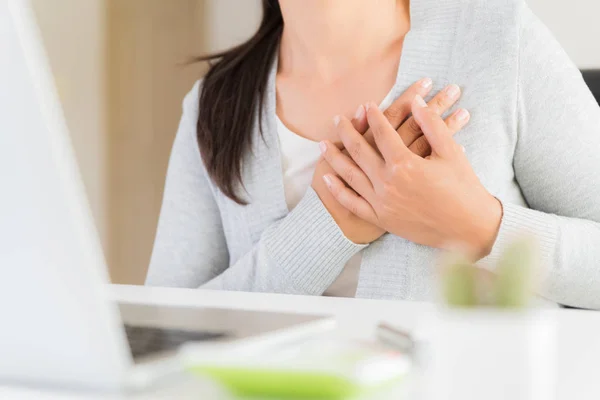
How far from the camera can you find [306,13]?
1.16 m

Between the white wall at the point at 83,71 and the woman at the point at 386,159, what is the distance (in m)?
1.12

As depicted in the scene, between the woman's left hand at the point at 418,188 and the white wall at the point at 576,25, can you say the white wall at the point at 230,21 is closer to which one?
the white wall at the point at 576,25

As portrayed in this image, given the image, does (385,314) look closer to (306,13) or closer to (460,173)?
(460,173)

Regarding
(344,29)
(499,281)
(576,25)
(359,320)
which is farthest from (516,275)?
(576,25)

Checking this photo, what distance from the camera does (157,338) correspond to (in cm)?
48

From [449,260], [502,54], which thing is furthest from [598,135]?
[449,260]

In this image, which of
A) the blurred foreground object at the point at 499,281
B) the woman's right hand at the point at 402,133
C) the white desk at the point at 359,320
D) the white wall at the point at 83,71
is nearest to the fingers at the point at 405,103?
the woman's right hand at the point at 402,133

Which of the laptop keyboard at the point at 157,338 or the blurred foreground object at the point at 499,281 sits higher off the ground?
the blurred foreground object at the point at 499,281

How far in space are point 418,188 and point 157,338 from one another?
54 cm

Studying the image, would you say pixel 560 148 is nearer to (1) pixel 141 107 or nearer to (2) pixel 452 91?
(2) pixel 452 91

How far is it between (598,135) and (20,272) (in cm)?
88

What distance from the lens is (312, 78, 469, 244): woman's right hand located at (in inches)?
40.1

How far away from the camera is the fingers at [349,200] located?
1.00 m

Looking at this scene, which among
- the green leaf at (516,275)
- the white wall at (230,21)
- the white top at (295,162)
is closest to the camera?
the green leaf at (516,275)
